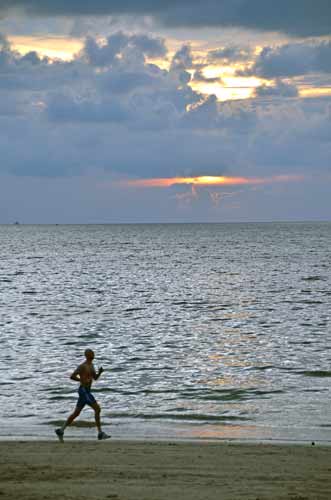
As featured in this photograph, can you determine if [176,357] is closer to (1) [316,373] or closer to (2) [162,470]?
(1) [316,373]

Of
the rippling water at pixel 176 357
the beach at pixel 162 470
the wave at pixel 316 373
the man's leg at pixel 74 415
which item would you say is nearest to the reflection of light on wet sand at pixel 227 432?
the rippling water at pixel 176 357

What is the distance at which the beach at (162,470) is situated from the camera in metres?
11.8

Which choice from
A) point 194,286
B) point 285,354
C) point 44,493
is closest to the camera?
point 44,493

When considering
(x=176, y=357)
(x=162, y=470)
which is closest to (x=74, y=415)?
(x=162, y=470)

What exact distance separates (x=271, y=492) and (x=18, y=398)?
40.5ft

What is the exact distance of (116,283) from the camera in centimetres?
7588

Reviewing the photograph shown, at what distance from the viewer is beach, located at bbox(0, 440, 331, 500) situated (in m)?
11.8

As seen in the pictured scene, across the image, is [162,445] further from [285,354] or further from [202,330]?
[202,330]

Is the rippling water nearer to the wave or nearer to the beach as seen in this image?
the wave

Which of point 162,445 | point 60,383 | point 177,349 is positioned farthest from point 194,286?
point 162,445

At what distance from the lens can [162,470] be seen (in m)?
13.3

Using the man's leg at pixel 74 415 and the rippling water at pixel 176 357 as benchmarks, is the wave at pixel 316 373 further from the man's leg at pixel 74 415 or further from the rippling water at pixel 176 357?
the man's leg at pixel 74 415

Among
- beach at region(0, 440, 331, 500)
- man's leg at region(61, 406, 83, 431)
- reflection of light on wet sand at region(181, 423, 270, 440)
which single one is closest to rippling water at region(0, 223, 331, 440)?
reflection of light on wet sand at region(181, 423, 270, 440)

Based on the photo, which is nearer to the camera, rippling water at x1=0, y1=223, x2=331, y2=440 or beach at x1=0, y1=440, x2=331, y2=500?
beach at x1=0, y1=440, x2=331, y2=500
